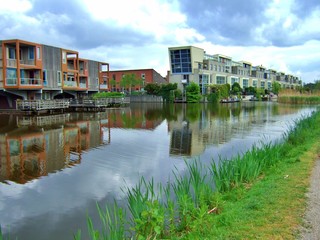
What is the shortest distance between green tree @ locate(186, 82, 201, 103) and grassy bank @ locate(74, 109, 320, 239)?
5535 cm

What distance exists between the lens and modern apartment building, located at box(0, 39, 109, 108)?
34281 millimetres

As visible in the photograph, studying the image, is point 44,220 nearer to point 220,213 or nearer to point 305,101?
point 220,213

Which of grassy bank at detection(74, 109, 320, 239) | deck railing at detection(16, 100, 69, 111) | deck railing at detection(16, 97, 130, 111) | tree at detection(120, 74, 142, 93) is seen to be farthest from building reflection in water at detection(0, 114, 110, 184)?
tree at detection(120, 74, 142, 93)

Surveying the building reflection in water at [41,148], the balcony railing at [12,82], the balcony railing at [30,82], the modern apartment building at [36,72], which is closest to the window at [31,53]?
the modern apartment building at [36,72]

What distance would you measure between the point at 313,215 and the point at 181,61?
67.6 meters

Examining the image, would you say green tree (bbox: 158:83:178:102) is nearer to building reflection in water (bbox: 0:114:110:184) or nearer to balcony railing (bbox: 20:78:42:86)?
balcony railing (bbox: 20:78:42:86)

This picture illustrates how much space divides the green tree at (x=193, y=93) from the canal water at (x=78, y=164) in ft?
139

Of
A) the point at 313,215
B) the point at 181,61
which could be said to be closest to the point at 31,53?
the point at 313,215

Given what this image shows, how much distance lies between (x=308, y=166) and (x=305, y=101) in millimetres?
46395

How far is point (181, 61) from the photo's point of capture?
234ft

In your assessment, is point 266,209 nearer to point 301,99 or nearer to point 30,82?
point 30,82

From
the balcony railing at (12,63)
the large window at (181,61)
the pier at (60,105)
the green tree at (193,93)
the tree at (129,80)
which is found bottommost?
the pier at (60,105)

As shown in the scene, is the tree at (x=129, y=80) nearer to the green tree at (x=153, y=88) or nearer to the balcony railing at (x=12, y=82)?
the green tree at (x=153, y=88)

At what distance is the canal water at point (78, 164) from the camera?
7.45 m
